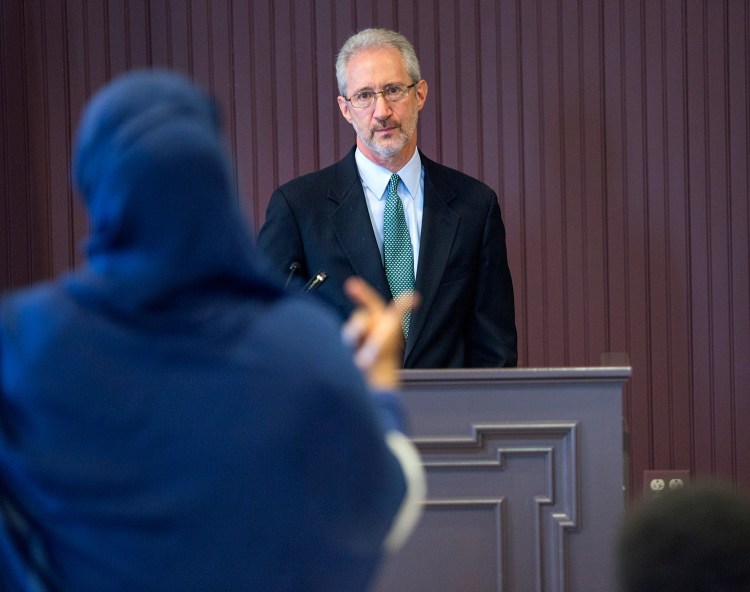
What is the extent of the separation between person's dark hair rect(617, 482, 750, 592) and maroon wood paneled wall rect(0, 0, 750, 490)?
3368 millimetres

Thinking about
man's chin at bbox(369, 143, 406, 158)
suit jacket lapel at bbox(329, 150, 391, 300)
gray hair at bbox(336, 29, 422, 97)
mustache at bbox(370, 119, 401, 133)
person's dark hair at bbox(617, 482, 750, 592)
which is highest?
gray hair at bbox(336, 29, 422, 97)

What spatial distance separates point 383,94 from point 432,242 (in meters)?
0.49

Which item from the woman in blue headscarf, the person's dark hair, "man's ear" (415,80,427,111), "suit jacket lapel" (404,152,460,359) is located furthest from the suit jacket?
the person's dark hair

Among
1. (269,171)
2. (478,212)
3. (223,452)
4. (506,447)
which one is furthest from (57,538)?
(269,171)

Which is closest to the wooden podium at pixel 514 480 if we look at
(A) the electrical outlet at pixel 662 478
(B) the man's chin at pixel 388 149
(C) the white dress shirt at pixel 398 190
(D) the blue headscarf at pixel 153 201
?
(C) the white dress shirt at pixel 398 190

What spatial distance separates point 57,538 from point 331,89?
3.18 metres

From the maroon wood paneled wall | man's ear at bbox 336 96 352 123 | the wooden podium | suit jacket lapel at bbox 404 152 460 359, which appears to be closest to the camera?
the wooden podium

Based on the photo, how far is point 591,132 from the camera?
4352mm

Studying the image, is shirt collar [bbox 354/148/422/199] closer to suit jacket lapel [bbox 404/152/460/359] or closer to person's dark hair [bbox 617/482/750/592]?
suit jacket lapel [bbox 404/152/460/359]

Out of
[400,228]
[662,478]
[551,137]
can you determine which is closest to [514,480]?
[400,228]

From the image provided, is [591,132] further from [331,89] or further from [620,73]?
[331,89]

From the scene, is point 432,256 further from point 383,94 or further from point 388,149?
point 383,94

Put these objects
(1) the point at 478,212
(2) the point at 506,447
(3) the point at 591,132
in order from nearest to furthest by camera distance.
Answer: (2) the point at 506,447 < (1) the point at 478,212 < (3) the point at 591,132

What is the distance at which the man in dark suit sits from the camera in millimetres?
3502
